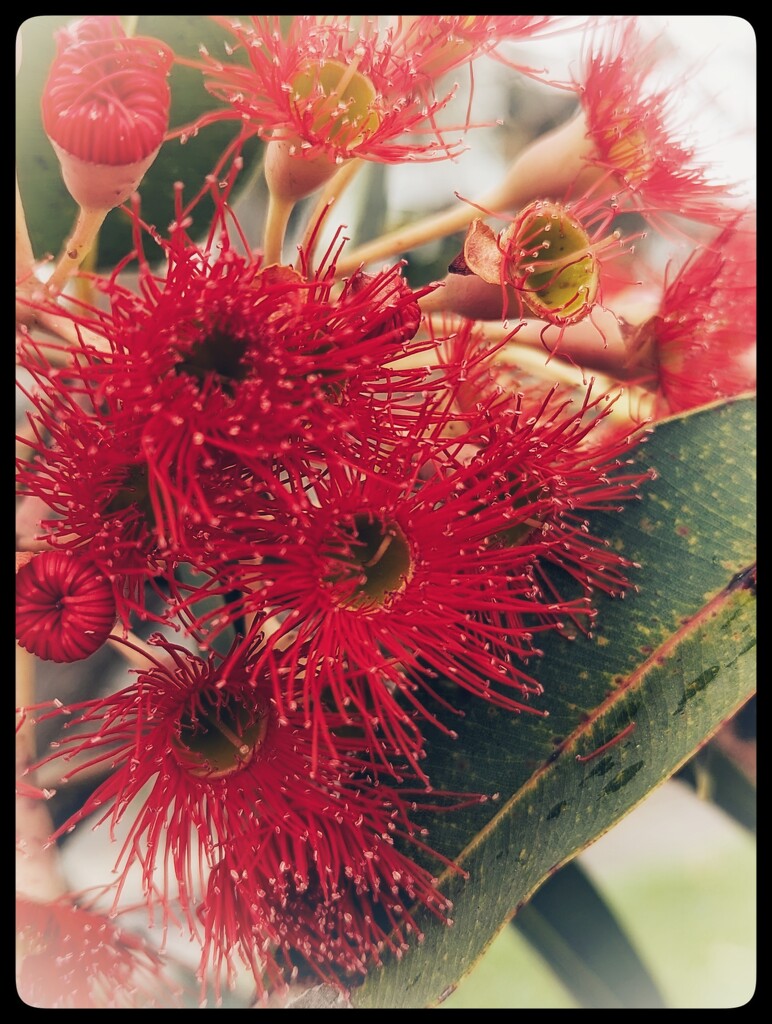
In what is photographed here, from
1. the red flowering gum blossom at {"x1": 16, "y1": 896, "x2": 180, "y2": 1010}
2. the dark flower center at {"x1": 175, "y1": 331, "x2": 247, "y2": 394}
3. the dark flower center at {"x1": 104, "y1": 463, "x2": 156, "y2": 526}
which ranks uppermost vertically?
the dark flower center at {"x1": 175, "y1": 331, "x2": 247, "y2": 394}

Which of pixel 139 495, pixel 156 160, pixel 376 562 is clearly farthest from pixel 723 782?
pixel 156 160

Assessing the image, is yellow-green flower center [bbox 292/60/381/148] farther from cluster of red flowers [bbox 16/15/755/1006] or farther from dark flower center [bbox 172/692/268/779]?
dark flower center [bbox 172/692/268/779]

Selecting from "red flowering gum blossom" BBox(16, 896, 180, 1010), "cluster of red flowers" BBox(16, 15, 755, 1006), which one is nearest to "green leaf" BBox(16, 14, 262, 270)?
"cluster of red flowers" BBox(16, 15, 755, 1006)

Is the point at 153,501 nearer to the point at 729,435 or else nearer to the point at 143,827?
the point at 143,827

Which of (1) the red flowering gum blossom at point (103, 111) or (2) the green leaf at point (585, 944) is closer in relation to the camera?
(1) the red flowering gum blossom at point (103, 111)

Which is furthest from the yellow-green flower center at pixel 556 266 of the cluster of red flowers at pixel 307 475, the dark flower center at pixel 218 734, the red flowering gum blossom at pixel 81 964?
the red flowering gum blossom at pixel 81 964

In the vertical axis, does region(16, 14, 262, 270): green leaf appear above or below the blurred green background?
above

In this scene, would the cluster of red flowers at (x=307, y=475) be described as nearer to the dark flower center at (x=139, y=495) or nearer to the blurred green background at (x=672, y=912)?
the dark flower center at (x=139, y=495)
